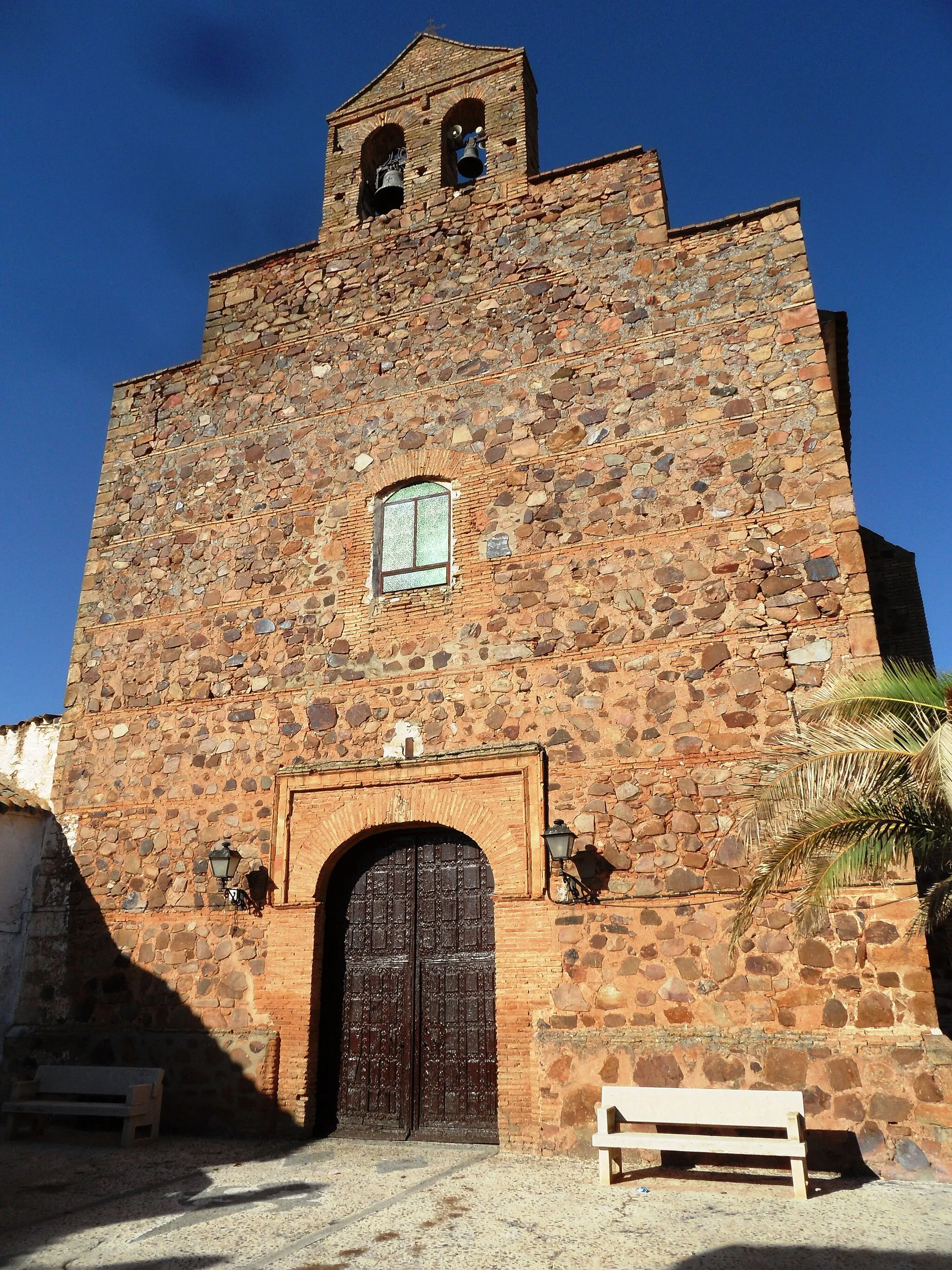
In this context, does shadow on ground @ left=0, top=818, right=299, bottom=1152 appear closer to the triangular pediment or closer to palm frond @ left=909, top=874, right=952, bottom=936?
palm frond @ left=909, top=874, right=952, bottom=936

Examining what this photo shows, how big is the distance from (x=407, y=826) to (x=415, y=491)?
11.4ft

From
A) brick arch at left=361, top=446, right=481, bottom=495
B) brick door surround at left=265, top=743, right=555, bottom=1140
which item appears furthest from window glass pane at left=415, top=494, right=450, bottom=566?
brick door surround at left=265, top=743, right=555, bottom=1140

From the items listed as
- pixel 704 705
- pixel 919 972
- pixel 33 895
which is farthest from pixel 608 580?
pixel 33 895

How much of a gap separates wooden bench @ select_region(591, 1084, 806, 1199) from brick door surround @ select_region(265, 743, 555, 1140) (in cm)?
105

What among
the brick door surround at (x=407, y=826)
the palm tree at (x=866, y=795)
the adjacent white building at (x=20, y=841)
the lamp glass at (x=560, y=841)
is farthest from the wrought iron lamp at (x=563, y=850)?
the adjacent white building at (x=20, y=841)

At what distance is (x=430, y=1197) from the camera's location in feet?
19.4

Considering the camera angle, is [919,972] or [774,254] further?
[774,254]

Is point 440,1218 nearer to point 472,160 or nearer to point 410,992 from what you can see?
point 410,992

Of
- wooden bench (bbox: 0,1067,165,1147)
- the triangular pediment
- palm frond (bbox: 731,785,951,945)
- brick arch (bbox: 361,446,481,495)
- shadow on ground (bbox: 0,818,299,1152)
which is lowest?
wooden bench (bbox: 0,1067,165,1147)

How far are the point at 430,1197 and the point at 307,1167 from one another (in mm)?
1451

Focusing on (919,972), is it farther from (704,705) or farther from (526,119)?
(526,119)

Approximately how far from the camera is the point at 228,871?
8.55m

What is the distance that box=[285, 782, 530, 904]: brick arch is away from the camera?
25.8 ft

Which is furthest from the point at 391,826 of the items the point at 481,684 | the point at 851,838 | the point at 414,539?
the point at 851,838
